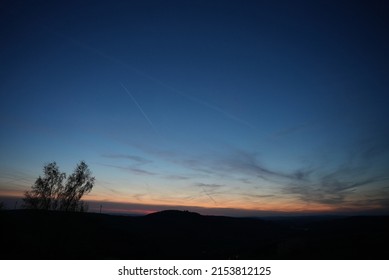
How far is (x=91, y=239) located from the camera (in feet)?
197

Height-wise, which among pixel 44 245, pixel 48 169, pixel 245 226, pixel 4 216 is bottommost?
pixel 245 226

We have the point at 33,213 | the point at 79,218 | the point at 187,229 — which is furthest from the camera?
the point at 187,229

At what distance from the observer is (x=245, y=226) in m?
136

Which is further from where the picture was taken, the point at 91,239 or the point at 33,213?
the point at 91,239

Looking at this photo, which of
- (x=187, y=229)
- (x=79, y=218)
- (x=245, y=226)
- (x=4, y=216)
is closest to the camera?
(x=4, y=216)

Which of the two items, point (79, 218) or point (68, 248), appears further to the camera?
point (79, 218)

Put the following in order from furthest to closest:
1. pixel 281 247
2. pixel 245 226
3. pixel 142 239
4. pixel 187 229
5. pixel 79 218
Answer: pixel 245 226
pixel 187 229
pixel 142 239
pixel 79 218
pixel 281 247

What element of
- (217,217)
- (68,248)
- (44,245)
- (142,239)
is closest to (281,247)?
(68,248)

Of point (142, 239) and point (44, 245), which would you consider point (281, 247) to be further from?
point (142, 239)
